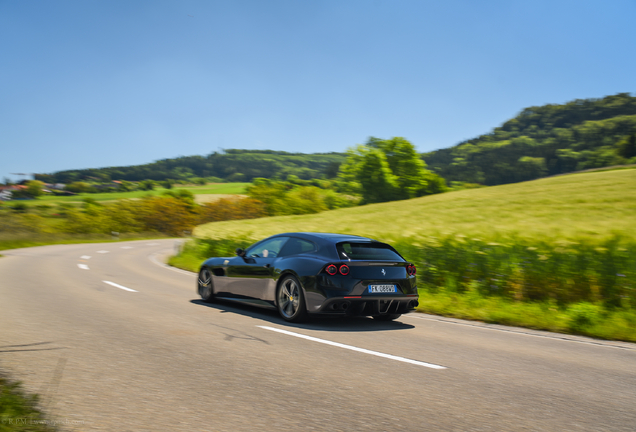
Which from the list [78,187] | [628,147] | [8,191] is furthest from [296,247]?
[78,187]

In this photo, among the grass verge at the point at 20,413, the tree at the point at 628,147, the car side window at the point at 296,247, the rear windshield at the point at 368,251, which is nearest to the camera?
the grass verge at the point at 20,413

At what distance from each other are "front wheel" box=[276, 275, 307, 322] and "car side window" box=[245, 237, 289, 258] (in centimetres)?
72

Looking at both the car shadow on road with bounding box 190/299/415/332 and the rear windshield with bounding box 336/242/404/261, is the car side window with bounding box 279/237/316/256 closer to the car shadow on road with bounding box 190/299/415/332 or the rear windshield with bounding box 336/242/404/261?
the rear windshield with bounding box 336/242/404/261

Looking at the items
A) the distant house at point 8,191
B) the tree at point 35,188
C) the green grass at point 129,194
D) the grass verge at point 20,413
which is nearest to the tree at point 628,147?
the green grass at point 129,194

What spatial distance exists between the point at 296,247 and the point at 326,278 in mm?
1165

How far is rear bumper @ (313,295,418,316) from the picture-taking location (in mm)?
7078

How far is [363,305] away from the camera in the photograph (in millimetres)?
7227

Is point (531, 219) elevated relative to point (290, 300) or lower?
elevated

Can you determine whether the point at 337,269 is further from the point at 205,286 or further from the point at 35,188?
the point at 35,188

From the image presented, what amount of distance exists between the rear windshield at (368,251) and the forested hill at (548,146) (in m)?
67.2

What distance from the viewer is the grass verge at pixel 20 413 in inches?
116

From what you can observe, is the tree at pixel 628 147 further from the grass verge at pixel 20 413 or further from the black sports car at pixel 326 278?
the grass verge at pixel 20 413

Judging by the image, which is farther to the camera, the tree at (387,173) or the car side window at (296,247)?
the tree at (387,173)

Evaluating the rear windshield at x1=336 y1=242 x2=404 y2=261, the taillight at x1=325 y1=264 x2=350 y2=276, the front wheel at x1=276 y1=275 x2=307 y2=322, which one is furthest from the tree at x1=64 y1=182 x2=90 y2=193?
the taillight at x1=325 y1=264 x2=350 y2=276
